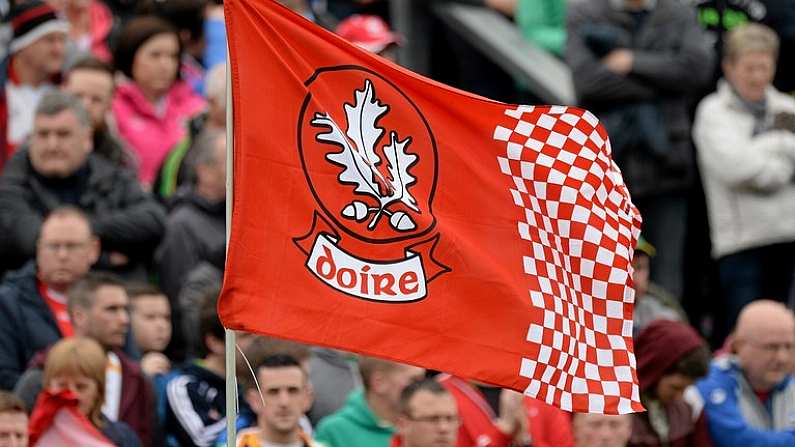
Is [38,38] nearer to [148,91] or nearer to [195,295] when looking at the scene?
[148,91]

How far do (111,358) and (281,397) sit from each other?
106 centimetres

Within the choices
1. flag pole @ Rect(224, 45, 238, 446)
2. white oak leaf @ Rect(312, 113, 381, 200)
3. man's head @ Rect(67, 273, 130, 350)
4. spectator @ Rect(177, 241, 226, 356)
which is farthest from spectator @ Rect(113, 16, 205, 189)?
flag pole @ Rect(224, 45, 238, 446)

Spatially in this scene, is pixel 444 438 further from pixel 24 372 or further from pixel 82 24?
pixel 82 24

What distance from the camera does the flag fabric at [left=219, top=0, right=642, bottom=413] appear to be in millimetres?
8875

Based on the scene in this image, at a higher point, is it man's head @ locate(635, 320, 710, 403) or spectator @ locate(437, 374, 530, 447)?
man's head @ locate(635, 320, 710, 403)

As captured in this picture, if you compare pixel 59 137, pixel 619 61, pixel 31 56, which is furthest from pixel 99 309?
pixel 619 61

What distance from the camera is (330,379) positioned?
13.0 m

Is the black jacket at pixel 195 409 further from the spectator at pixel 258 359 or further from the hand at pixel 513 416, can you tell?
the hand at pixel 513 416

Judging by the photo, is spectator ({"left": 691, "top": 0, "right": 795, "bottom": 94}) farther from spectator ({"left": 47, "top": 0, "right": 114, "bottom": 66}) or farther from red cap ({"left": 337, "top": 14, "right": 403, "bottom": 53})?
spectator ({"left": 47, "top": 0, "right": 114, "bottom": 66})

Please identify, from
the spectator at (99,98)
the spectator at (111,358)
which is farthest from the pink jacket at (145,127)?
the spectator at (111,358)

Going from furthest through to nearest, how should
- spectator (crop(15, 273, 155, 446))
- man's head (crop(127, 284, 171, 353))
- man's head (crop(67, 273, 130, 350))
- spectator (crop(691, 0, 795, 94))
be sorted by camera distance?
spectator (crop(691, 0, 795, 94)), man's head (crop(127, 284, 171, 353)), man's head (crop(67, 273, 130, 350)), spectator (crop(15, 273, 155, 446))

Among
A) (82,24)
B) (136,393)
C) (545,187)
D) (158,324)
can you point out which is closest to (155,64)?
(82,24)

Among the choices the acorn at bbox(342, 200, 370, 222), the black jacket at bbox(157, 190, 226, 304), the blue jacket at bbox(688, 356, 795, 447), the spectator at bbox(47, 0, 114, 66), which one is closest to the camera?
the acorn at bbox(342, 200, 370, 222)

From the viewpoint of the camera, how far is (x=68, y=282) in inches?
491
